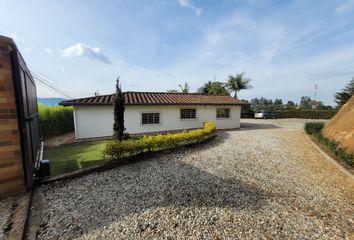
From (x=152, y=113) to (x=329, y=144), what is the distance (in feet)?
38.8

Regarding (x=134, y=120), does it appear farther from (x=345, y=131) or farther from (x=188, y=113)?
(x=345, y=131)

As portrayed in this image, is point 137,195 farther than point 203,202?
Yes

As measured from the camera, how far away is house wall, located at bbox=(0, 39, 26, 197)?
405 cm

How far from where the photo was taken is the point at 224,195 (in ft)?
15.1

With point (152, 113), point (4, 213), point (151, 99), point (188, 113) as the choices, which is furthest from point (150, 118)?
point (4, 213)

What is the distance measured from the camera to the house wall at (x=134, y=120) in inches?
496

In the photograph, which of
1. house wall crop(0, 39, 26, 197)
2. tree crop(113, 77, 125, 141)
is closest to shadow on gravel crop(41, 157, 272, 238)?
house wall crop(0, 39, 26, 197)

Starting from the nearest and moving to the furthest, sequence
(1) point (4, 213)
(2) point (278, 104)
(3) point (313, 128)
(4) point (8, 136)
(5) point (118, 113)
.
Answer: (1) point (4, 213)
(4) point (8, 136)
(5) point (118, 113)
(3) point (313, 128)
(2) point (278, 104)

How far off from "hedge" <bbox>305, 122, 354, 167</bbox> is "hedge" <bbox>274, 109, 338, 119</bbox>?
905 inches

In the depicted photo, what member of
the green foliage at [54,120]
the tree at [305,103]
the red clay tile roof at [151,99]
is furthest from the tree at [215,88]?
the tree at [305,103]

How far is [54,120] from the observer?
14.4m

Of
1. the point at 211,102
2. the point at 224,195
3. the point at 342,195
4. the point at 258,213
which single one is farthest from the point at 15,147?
the point at 211,102

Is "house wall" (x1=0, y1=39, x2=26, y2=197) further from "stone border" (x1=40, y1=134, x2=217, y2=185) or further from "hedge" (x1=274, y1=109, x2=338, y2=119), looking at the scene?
"hedge" (x1=274, y1=109, x2=338, y2=119)

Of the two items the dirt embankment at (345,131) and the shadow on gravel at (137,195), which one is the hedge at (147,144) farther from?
the dirt embankment at (345,131)
